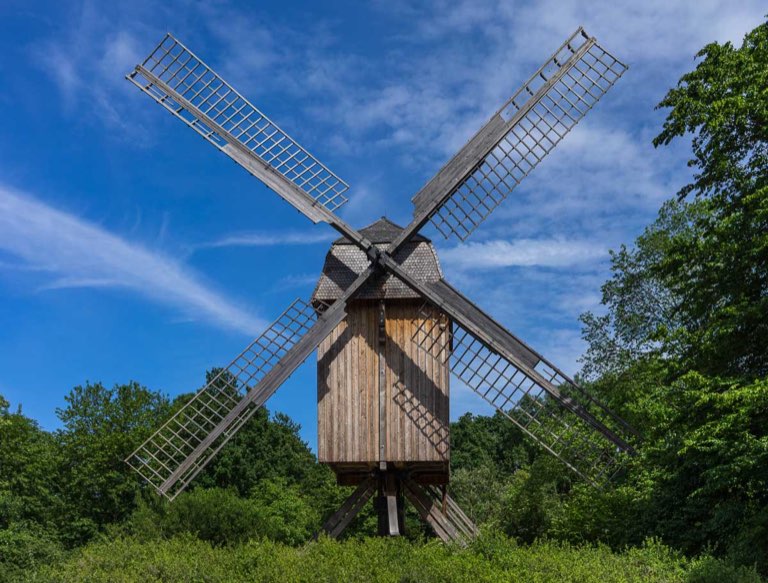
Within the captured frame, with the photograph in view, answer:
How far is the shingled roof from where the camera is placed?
15.8 meters

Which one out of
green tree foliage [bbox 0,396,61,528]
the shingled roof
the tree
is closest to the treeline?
the tree

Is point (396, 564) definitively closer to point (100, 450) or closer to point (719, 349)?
point (719, 349)

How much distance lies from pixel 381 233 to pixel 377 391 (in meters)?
3.21

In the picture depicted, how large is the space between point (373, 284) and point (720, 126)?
6.95m

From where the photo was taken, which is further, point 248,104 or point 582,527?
point 582,527

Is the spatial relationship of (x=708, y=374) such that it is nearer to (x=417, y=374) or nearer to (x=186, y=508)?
(x=417, y=374)

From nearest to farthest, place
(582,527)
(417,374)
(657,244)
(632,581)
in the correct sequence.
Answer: (632,581) < (417,374) < (582,527) < (657,244)

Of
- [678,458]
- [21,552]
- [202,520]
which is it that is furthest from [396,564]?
[21,552]

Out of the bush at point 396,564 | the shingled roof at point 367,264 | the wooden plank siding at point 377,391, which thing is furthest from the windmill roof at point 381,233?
the bush at point 396,564

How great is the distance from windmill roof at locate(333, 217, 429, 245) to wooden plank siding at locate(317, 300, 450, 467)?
1.28 meters

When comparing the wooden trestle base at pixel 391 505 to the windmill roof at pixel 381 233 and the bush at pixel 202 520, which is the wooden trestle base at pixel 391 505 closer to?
the windmill roof at pixel 381 233

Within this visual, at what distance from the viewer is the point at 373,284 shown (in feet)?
51.9

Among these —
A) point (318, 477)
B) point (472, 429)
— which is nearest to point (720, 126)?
point (318, 477)

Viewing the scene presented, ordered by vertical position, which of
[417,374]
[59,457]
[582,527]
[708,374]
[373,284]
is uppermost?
[59,457]
